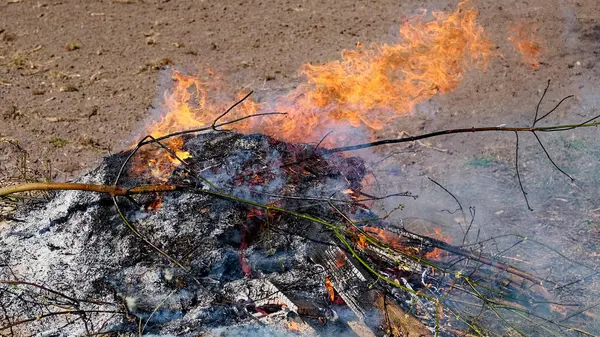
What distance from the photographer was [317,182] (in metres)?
4.41

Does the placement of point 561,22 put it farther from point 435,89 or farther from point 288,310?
point 288,310

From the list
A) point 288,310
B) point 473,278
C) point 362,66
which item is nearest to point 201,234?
point 288,310

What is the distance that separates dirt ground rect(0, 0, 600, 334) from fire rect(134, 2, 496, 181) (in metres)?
0.19

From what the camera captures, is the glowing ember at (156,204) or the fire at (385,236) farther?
the fire at (385,236)

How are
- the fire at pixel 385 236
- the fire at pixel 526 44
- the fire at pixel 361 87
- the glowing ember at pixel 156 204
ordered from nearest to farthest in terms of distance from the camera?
the glowing ember at pixel 156 204 < the fire at pixel 385 236 < the fire at pixel 361 87 < the fire at pixel 526 44

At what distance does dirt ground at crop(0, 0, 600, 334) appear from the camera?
562cm

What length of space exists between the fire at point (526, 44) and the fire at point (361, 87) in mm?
397

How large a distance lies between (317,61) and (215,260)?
4.09 m

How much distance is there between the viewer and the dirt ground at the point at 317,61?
562cm

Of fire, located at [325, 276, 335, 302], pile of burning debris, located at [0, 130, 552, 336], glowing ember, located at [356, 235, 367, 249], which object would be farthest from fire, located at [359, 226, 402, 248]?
fire, located at [325, 276, 335, 302]

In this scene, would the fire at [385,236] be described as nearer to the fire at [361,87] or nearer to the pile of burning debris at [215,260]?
the pile of burning debris at [215,260]

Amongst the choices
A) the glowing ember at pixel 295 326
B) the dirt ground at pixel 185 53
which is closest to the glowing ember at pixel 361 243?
the glowing ember at pixel 295 326

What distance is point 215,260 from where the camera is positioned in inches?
152

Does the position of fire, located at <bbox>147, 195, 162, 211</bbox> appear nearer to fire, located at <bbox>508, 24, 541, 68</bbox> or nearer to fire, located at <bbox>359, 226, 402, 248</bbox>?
fire, located at <bbox>359, 226, 402, 248</bbox>
